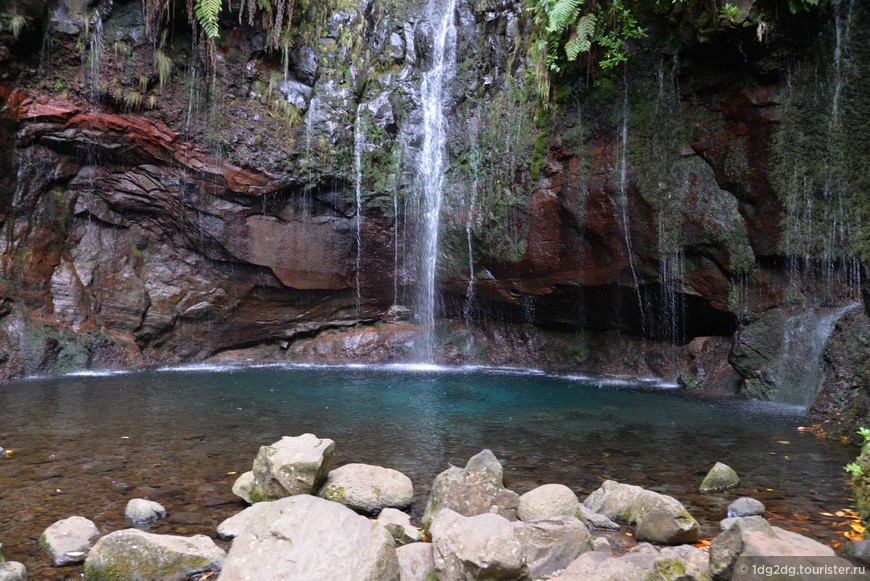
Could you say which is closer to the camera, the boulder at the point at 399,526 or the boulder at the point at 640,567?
the boulder at the point at 640,567

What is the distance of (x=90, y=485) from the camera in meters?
5.22

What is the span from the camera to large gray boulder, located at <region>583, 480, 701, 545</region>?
417cm

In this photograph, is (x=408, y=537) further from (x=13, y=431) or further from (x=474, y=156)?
(x=474, y=156)

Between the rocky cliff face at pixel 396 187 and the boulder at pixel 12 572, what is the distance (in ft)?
34.4

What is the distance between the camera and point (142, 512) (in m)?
4.52

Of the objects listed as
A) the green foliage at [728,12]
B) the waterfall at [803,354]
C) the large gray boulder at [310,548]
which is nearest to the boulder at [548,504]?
the large gray boulder at [310,548]

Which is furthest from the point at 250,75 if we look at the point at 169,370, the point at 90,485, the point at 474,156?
the point at 90,485

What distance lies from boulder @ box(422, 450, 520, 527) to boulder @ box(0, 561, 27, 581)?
2516 millimetres

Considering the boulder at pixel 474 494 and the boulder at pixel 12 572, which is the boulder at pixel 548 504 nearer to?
the boulder at pixel 474 494

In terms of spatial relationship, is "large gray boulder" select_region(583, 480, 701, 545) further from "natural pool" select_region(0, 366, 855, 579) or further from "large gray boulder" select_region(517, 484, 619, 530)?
"natural pool" select_region(0, 366, 855, 579)

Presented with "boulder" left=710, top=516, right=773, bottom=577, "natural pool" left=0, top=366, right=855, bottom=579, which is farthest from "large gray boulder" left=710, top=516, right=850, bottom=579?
"natural pool" left=0, top=366, right=855, bottom=579

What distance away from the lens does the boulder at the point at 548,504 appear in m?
4.46

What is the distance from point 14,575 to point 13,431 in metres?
4.41

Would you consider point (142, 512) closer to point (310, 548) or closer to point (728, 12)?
point (310, 548)
